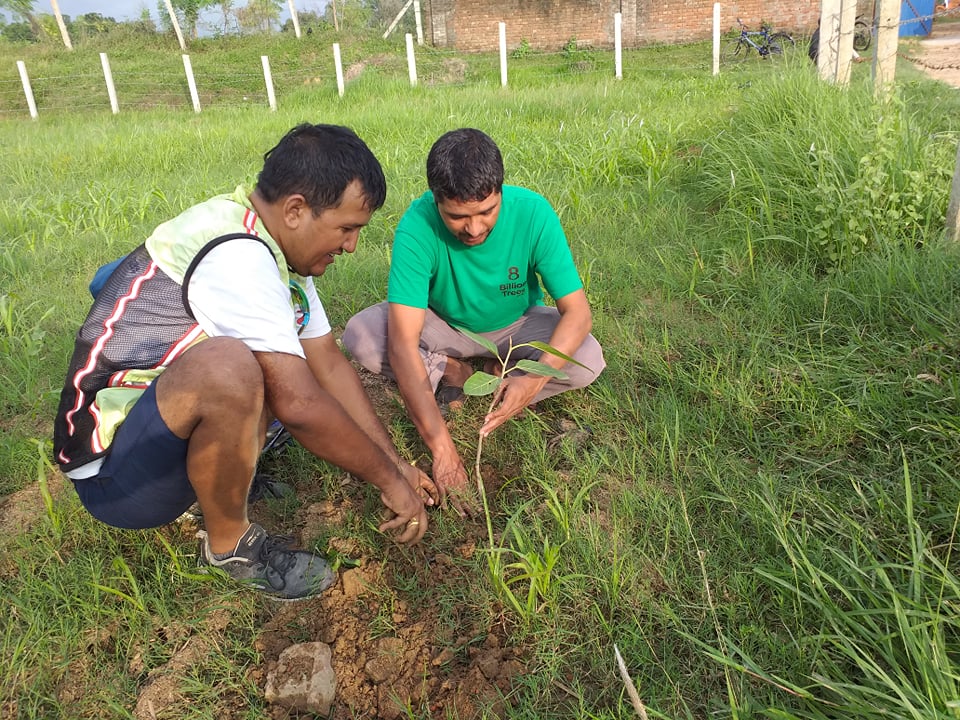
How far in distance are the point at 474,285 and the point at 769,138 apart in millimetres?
2160

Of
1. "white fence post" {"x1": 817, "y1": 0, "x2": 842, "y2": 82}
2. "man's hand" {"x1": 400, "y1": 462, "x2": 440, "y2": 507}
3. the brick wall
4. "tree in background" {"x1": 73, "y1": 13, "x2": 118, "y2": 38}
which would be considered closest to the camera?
"man's hand" {"x1": 400, "y1": 462, "x2": 440, "y2": 507}

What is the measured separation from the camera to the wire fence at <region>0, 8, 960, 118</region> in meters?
12.4

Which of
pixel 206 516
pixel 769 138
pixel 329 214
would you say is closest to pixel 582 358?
pixel 329 214

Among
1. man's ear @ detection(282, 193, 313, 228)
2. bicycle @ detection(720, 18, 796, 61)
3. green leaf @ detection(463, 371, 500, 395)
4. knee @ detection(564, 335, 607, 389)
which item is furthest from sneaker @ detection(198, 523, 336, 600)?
bicycle @ detection(720, 18, 796, 61)

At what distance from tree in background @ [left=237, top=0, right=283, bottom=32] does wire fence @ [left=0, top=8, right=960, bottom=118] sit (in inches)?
373

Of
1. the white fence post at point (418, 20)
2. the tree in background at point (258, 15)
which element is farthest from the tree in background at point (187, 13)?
the white fence post at point (418, 20)

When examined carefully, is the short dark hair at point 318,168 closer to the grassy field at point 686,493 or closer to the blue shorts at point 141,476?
the blue shorts at point 141,476

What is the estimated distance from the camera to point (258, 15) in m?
27.4

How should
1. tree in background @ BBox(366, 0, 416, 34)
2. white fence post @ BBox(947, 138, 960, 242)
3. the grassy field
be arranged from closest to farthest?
the grassy field → white fence post @ BBox(947, 138, 960, 242) → tree in background @ BBox(366, 0, 416, 34)

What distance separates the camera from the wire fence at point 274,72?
1240 centimetres

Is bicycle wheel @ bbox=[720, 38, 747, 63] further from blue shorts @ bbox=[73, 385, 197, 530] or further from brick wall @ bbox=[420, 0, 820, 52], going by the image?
blue shorts @ bbox=[73, 385, 197, 530]

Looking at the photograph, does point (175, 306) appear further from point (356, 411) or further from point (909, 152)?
point (909, 152)

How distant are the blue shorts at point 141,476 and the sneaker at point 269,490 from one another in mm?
443

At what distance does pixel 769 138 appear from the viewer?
141 inches
